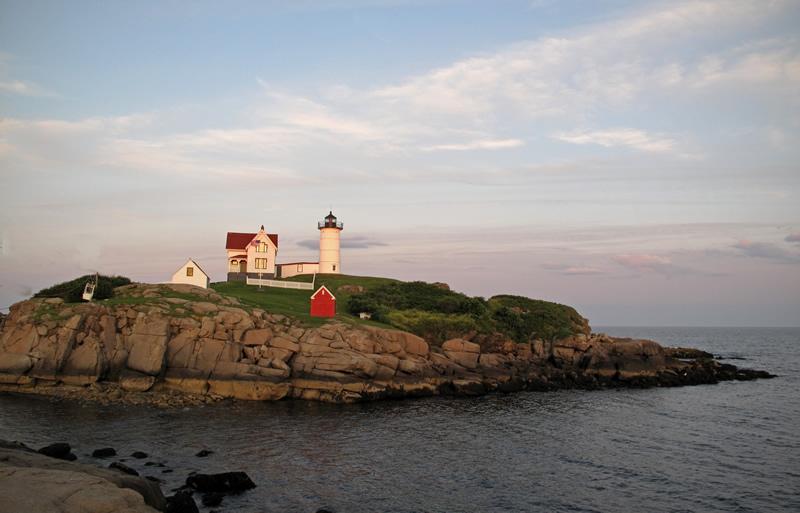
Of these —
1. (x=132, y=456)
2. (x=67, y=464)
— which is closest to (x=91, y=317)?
(x=132, y=456)

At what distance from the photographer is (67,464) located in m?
19.4

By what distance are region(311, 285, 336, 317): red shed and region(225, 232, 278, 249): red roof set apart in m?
26.5

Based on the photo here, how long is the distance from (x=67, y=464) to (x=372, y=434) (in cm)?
1754

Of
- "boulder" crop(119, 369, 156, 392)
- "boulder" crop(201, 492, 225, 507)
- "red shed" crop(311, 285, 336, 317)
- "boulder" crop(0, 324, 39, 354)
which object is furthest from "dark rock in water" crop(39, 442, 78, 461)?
"red shed" crop(311, 285, 336, 317)

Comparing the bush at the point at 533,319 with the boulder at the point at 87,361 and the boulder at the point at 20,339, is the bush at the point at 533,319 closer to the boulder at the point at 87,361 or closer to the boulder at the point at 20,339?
the boulder at the point at 87,361

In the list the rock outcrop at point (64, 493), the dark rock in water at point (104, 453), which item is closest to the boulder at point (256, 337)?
the dark rock in water at point (104, 453)

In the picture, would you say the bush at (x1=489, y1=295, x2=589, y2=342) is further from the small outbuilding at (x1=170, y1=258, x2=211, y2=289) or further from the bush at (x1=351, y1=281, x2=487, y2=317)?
the small outbuilding at (x1=170, y1=258, x2=211, y2=289)

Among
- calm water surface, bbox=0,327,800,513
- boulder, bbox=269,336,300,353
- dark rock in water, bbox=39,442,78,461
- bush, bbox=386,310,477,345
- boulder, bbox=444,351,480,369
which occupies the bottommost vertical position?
calm water surface, bbox=0,327,800,513

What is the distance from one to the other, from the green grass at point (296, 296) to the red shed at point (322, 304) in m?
0.87

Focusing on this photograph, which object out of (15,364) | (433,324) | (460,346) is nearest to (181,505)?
(15,364)

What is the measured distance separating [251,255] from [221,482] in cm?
5697

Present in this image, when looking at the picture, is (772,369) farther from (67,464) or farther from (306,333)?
(67,464)

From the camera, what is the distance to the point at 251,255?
78.2 metres

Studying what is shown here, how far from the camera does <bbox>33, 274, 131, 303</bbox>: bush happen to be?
167 feet
